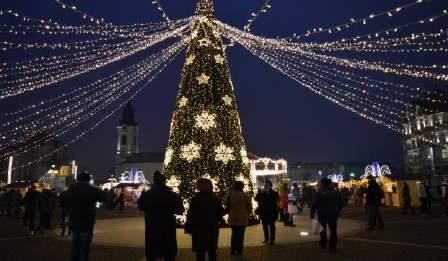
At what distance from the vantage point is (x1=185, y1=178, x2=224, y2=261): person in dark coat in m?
5.95

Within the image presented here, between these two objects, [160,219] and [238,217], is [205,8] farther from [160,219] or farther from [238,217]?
[160,219]

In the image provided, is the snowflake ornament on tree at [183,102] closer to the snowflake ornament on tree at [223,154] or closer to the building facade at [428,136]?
the snowflake ornament on tree at [223,154]

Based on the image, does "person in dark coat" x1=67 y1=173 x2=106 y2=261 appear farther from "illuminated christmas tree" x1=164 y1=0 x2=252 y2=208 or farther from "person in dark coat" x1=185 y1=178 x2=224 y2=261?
"illuminated christmas tree" x1=164 y1=0 x2=252 y2=208

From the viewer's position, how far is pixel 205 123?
44.3 ft

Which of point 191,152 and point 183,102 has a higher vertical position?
point 183,102

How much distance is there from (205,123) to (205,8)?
4.18m

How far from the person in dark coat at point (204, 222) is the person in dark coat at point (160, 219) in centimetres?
30

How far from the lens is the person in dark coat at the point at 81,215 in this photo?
6.37 metres

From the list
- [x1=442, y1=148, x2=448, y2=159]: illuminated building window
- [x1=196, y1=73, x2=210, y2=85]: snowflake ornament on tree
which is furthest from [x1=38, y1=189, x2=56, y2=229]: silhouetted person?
[x1=442, y1=148, x2=448, y2=159]: illuminated building window

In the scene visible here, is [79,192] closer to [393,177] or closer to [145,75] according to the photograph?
[145,75]

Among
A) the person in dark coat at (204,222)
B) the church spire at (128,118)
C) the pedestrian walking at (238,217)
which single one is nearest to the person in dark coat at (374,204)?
the pedestrian walking at (238,217)

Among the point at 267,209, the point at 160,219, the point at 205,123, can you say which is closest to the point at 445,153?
the point at 205,123

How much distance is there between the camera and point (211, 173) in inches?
516

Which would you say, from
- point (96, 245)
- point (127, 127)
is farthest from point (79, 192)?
point (127, 127)
